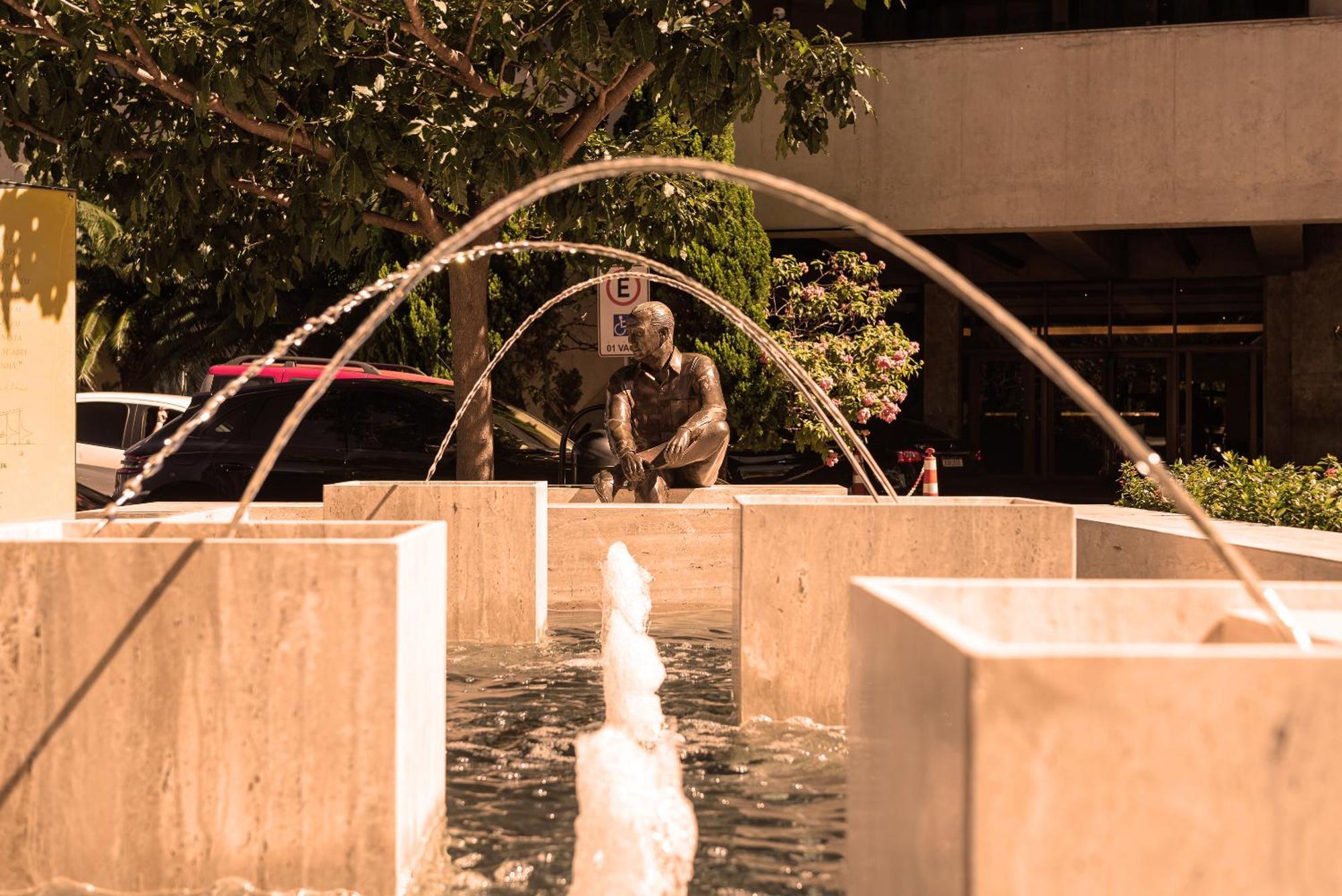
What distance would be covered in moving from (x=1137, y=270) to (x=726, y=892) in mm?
21260

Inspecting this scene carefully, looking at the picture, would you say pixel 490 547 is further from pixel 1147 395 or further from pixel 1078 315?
pixel 1147 395

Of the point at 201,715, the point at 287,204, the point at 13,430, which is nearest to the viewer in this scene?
the point at 201,715

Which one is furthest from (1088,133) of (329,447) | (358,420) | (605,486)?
(329,447)

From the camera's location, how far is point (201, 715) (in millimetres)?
3338

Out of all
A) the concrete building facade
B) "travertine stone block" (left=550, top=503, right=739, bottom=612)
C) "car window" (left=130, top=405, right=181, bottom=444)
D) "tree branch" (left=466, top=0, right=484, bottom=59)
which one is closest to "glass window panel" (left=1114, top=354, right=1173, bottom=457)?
the concrete building facade

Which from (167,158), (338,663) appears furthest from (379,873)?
(167,158)

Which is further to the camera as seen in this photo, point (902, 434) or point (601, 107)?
point (902, 434)

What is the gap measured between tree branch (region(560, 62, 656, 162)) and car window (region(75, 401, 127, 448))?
819 centimetres

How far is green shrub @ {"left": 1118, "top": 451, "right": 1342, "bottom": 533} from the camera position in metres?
7.79

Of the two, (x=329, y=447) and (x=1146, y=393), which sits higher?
(x=1146, y=393)

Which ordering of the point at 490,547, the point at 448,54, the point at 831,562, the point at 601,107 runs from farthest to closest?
the point at 601,107
the point at 448,54
the point at 490,547
the point at 831,562

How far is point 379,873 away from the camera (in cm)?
332

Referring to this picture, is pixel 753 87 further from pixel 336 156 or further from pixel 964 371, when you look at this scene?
pixel 964 371

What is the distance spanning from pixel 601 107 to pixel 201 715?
7610mm
